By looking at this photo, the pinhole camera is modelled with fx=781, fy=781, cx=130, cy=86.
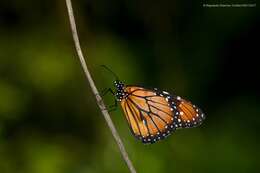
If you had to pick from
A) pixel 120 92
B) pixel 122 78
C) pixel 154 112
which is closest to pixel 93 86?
pixel 120 92

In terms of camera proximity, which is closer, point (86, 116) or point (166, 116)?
point (166, 116)

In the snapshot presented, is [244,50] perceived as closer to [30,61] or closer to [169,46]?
[169,46]

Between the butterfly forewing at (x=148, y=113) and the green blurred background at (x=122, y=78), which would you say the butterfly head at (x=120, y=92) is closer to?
the butterfly forewing at (x=148, y=113)

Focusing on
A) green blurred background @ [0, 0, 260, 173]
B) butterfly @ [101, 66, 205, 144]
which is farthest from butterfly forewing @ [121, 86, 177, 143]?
green blurred background @ [0, 0, 260, 173]

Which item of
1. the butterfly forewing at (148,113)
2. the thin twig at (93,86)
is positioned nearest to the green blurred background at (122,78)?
the butterfly forewing at (148,113)

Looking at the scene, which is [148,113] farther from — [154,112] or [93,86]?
[93,86]

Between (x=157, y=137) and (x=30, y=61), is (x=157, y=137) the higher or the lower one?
the lower one

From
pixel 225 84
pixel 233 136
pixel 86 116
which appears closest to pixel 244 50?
pixel 225 84

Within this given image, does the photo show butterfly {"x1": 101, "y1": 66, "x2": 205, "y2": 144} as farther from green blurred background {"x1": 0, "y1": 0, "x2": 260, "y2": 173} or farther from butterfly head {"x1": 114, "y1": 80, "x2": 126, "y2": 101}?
green blurred background {"x1": 0, "y1": 0, "x2": 260, "y2": 173}
